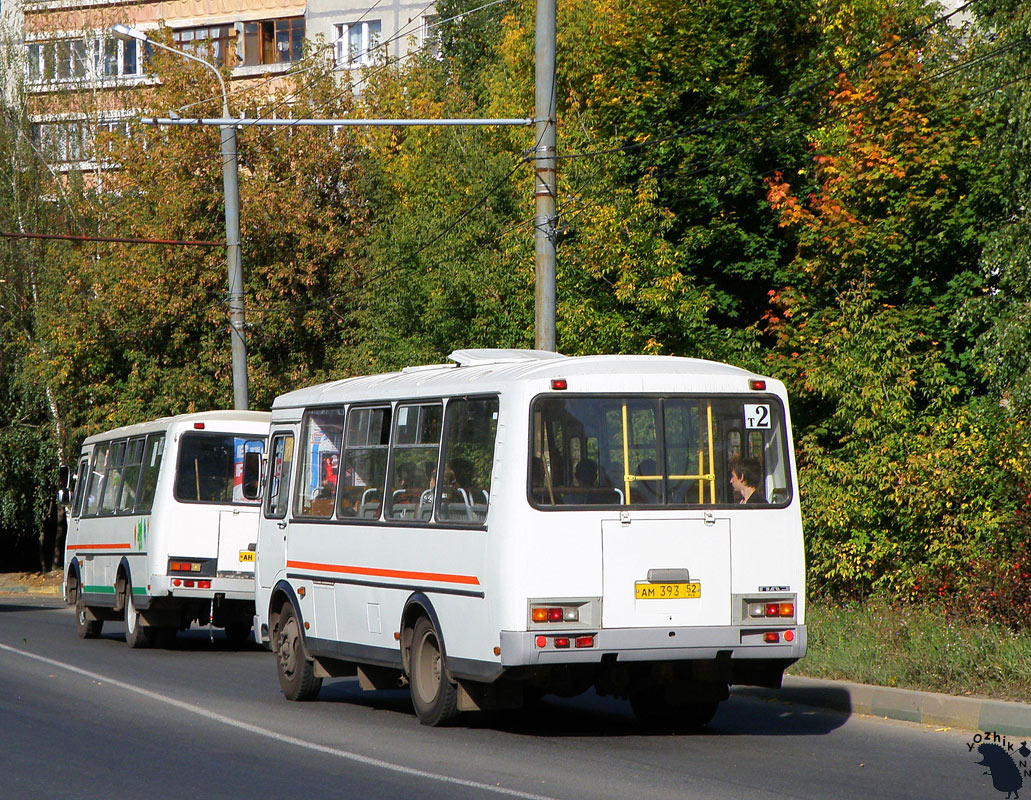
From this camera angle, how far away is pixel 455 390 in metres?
12.4

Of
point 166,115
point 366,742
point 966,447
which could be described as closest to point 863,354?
point 966,447

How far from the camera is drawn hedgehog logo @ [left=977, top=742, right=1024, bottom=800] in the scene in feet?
30.4

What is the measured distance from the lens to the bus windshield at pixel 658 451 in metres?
11.4

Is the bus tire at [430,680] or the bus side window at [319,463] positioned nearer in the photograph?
the bus tire at [430,680]

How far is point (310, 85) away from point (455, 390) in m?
31.6

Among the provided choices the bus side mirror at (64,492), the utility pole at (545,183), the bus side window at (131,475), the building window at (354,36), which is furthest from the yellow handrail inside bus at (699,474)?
the building window at (354,36)

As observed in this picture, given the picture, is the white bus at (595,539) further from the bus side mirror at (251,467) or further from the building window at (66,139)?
the building window at (66,139)

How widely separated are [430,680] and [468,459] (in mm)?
1796

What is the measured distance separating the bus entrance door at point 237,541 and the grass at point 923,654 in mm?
8019

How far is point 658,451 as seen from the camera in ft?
38.0

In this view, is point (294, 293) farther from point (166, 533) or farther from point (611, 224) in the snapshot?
Answer: point (166, 533)

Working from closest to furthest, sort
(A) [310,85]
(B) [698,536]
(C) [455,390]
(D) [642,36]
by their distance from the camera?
(B) [698,536] → (C) [455,390] → (D) [642,36] → (A) [310,85]

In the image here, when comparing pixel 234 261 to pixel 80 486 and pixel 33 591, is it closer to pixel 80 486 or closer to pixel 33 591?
pixel 80 486

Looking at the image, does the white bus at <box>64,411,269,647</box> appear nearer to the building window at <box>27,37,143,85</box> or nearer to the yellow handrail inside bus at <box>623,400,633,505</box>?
the yellow handrail inside bus at <box>623,400,633,505</box>
